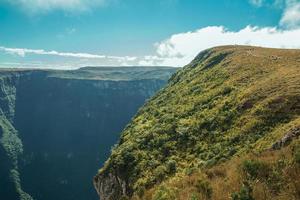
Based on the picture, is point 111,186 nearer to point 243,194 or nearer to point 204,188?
point 204,188

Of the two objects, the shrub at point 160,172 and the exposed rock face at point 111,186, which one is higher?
the shrub at point 160,172

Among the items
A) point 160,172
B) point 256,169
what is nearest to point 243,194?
point 256,169

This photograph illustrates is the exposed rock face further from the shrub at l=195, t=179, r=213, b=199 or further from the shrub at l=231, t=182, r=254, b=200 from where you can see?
the shrub at l=231, t=182, r=254, b=200

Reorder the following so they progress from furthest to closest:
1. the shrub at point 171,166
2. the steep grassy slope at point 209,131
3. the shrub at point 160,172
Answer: the shrub at point 171,166
the shrub at point 160,172
the steep grassy slope at point 209,131

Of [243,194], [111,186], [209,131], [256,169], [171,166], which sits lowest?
[111,186]

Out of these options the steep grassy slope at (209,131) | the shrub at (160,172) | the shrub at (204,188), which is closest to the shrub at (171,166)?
the steep grassy slope at (209,131)

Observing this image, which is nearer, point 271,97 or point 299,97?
point 299,97

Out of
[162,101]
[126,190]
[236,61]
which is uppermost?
[236,61]

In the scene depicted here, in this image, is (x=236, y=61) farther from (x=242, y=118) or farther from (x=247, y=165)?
(x=247, y=165)

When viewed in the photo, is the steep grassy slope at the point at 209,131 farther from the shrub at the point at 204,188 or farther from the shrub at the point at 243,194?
the shrub at the point at 243,194

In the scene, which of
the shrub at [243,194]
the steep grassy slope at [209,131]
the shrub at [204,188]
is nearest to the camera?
the shrub at [243,194]

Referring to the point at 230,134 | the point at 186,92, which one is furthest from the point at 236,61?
the point at 230,134
